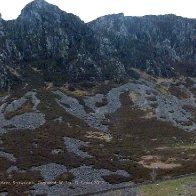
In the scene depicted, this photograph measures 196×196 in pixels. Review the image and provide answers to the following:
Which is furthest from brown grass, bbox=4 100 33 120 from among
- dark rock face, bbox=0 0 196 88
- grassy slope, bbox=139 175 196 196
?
grassy slope, bbox=139 175 196 196

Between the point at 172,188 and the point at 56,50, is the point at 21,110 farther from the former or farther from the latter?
the point at 172,188

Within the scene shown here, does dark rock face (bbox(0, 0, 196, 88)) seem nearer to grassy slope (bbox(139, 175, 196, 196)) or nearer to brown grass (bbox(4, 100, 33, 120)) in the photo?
brown grass (bbox(4, 100, 33, 120))

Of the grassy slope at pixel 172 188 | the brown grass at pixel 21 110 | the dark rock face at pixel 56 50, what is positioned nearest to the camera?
the grassy slope at pixel 172 188

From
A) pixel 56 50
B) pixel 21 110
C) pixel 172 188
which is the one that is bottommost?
pixel 21 110

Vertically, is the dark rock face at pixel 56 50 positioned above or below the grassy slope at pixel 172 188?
above

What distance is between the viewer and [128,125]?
130500 millimetres

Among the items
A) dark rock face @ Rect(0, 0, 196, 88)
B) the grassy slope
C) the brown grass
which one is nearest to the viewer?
the grassy slope

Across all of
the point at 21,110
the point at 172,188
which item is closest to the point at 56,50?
the point at 21,110

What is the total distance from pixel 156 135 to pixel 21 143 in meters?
39.7

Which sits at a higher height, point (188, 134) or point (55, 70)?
point (55, 70)

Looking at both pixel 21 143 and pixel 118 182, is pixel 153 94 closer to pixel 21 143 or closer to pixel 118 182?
pixel 21 143

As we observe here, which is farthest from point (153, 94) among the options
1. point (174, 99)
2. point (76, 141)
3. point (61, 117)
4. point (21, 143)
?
point (21, 143)

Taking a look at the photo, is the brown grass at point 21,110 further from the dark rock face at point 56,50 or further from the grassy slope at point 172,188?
the grassy slope at point 172,188

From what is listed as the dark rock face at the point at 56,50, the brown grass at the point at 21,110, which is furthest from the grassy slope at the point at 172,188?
the dark rock face at the point at 56,50
